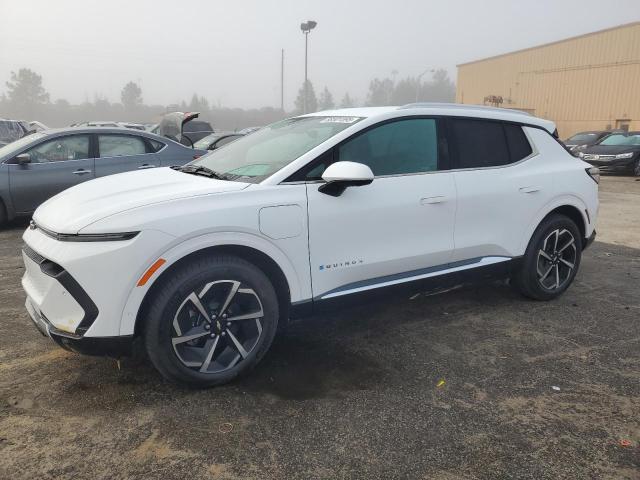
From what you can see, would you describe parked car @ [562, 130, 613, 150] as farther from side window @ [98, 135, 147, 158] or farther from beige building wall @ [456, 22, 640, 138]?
side window @ [98, 135, 147, 158]

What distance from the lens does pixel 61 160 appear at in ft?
23.7

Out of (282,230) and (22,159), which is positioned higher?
(22,159)

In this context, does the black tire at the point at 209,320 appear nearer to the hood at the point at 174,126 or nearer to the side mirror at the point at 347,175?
the side mirror at the point at 347,175

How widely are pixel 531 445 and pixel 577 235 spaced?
2678mm

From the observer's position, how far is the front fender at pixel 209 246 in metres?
2.62

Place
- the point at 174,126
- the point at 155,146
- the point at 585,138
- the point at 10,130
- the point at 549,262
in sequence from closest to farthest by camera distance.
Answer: the point at 549,262
the point at 155,146
the point at 174,126
the point at 10,130
the point at 585,138

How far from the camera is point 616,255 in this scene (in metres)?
6.25

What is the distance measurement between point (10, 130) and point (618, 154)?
61.5ft

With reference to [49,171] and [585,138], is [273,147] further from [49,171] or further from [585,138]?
[585,138]

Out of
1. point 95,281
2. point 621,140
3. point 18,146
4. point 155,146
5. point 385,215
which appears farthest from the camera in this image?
point 621,140

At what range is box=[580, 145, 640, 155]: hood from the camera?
A: 1582 cm

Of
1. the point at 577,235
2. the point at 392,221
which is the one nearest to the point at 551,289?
the point at 577,235

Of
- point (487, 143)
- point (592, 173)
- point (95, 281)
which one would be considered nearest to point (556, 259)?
point (592, 173)

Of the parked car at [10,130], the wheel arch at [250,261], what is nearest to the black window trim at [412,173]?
the wheel arch at [250,261]
